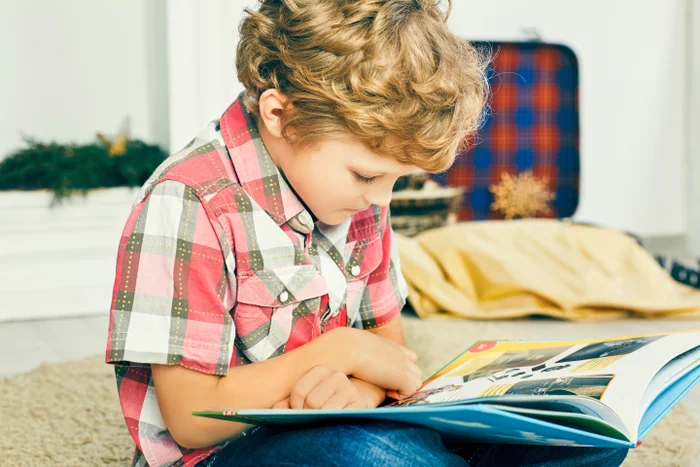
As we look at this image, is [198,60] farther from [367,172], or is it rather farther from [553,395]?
[553,395]

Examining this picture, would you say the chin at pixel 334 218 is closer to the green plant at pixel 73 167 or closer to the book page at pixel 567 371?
the book page at pixel 567 371

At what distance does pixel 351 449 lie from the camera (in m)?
0.59

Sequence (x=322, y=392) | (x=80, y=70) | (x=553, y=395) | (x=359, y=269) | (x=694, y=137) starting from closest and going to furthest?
(x=553, y=395)
(x=322, y=392)
(x=359, y=269)
(x=80, y=70)
(x=694, y=137)

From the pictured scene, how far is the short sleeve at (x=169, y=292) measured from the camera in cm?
64

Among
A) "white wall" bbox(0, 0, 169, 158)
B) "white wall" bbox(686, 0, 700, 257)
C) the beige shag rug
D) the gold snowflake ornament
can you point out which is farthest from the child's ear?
"white wall" bbox(686, 0, 700, 257)

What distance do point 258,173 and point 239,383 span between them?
7.4 inches

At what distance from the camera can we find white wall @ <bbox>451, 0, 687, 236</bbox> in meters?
2.55

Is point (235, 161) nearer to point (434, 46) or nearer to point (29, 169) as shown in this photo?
point (434, 46)

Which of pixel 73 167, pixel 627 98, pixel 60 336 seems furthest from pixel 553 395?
pixel 627 98

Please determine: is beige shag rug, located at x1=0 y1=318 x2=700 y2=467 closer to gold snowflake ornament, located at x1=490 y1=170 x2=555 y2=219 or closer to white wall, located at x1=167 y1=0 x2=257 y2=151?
white wall, located at x1=167 y1=0 x2=257 y2=151

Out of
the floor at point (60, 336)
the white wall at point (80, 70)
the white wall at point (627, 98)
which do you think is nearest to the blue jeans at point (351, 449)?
the floor at point (60, 336)

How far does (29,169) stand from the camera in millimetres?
1938

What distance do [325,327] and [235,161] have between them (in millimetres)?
185

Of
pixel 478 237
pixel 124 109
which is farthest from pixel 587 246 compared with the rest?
pixel 124 109
